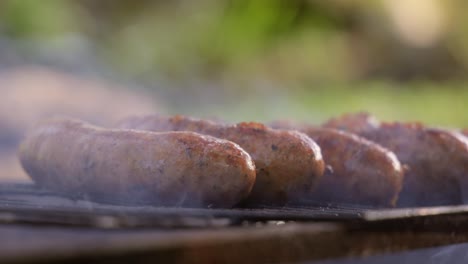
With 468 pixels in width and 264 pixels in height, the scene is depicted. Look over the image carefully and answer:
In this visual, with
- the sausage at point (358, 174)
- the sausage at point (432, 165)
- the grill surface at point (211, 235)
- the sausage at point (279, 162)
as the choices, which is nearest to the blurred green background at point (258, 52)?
the sausage at point (432, 165)

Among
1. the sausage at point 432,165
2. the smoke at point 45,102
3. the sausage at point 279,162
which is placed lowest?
the sausage at point 432,165

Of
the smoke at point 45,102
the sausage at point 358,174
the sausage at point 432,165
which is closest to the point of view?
the sausage at point 358,174

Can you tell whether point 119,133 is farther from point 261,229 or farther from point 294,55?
point 294,55

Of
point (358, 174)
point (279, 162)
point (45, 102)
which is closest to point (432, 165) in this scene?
point (358, 174)

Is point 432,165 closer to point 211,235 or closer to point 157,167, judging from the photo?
point 157,167

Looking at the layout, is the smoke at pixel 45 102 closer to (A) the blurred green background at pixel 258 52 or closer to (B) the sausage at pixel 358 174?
(A) the blurred green background at pixel 258 52

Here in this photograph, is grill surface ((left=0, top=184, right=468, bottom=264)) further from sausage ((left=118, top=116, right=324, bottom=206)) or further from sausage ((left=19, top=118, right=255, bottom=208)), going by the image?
sausage ((left=118, top=116, right=324, bottom=206))

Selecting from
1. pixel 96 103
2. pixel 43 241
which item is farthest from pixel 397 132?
pixel 96 103
